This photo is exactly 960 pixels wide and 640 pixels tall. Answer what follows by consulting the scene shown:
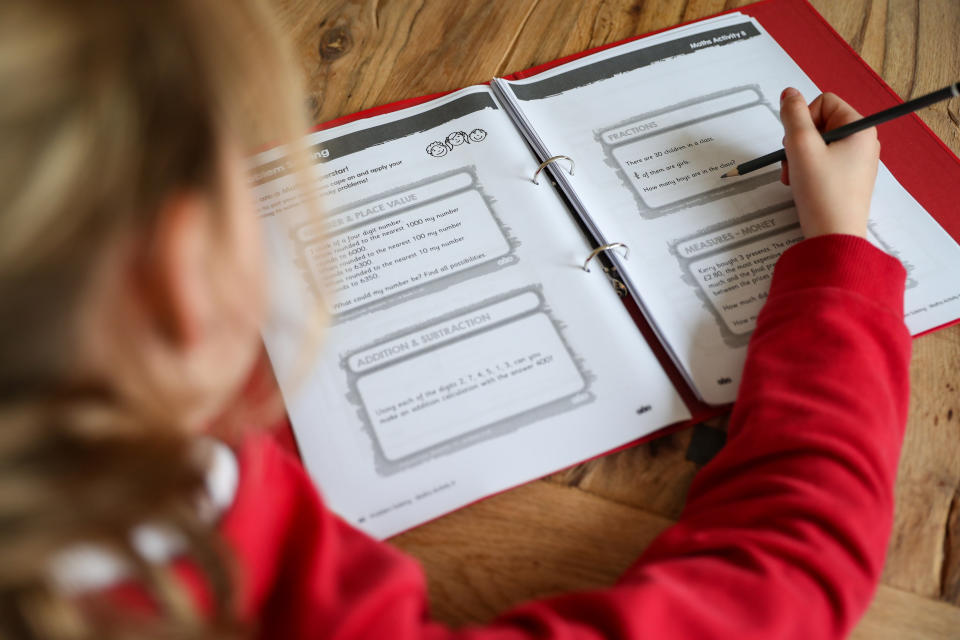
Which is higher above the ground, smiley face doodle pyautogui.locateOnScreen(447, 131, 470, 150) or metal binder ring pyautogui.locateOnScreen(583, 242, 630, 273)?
smiley face doodle pyautogui.locateOnScreen(447, 131, 470, 150)

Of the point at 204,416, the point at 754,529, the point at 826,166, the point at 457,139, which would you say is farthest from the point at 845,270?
the point at 204,416

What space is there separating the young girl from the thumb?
14cm

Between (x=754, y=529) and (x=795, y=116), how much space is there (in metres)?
0.38

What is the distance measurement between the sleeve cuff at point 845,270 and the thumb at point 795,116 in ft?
0.38

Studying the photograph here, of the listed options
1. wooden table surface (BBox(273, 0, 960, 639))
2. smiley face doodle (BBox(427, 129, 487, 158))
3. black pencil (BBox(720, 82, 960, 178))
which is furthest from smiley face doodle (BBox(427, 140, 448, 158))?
black pencil (BBox(720, 82, 960, 178))

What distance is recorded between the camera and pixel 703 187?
2.10ft

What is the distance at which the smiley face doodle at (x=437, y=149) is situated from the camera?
2.19 feet

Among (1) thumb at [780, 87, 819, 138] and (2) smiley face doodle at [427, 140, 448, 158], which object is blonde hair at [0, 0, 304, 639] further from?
(1) thumb at [780, 87, 819, 138]

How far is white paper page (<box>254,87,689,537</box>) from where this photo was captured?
513 mm

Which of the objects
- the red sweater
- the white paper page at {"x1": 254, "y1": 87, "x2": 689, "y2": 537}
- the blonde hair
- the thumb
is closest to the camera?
the blonde hair

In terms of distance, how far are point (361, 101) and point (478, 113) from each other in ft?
0.42

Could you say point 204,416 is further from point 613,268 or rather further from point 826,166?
point 826,166

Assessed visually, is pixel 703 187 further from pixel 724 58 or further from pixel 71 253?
pixel 71 253

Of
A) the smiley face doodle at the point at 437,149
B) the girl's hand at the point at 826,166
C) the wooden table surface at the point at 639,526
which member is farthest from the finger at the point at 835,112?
the smiley face doodle at the point at 437,149
